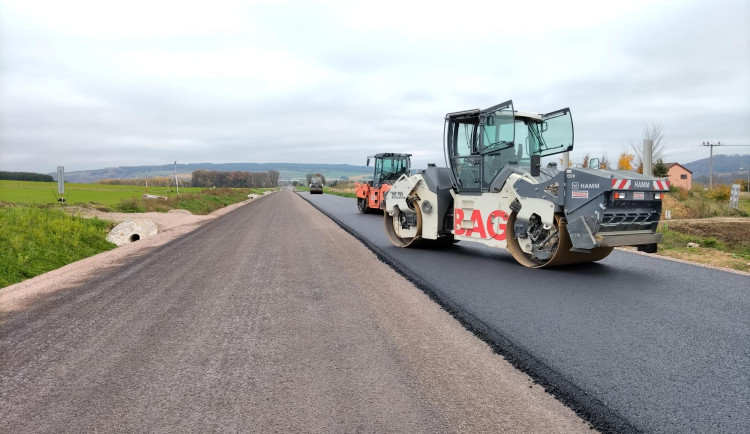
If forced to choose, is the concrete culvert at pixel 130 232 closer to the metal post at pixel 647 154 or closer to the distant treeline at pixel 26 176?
the metal post at pixel 647 154

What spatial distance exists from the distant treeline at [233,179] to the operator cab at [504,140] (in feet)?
296

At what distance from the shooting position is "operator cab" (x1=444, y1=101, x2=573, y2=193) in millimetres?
8305

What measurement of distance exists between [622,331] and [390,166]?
1654cm

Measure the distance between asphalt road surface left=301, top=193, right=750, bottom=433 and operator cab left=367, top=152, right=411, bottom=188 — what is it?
503 inches

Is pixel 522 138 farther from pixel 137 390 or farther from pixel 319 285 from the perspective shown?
pixel 137 390

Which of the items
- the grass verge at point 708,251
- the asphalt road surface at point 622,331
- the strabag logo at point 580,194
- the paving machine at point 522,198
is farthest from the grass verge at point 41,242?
the grass verge at point 708,251

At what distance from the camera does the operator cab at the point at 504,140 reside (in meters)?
8.30

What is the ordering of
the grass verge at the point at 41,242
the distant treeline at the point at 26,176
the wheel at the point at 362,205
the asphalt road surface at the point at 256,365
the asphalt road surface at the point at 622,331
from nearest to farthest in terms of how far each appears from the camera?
the asphalt road surface at the point at 256,365, the asphalt road surface at the point at 622,331, the grass verge at the point at 41,242, the wheel at the point at 362,205, the distant treeline at the point at 26,176

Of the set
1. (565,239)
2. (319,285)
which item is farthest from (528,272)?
(319,285)

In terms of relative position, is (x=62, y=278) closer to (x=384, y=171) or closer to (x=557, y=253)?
(x=557, y=253)

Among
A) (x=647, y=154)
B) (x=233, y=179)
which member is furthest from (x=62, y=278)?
(x=233, y=179)

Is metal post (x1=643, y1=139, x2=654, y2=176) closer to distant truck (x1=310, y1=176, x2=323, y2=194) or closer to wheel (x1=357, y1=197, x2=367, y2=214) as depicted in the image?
wheel (x1=357, y1=197, x2=367, y2=214)

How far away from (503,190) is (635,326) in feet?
12.0

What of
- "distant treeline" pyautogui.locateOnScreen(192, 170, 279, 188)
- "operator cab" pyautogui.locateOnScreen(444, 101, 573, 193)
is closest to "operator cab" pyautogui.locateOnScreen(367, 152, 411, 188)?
"operator cab" pyautogui.locateOnScreen(444, 101, 573, 193)
